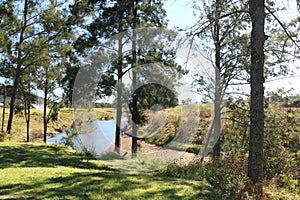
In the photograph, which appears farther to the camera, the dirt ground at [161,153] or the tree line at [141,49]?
the dirt ground at [161,153]

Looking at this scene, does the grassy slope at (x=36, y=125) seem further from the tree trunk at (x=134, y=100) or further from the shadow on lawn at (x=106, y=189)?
the shadow on lawn at (x=106, y=189)

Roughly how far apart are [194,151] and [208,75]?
322cm

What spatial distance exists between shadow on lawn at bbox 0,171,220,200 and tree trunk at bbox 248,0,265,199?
1.05 meters

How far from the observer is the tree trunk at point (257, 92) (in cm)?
545

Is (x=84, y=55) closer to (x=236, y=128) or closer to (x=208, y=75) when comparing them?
(x=208, y=75)

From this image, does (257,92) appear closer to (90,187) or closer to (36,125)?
(90,187)

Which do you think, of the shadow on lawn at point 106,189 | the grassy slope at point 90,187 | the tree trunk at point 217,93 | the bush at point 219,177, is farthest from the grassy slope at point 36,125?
the shadow on lawn at point 106,189

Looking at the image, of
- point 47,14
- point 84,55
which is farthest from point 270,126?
point 47,14

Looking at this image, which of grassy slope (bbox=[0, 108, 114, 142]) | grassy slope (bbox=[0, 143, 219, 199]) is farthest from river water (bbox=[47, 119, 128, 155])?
grassy slope (bbox=[0, 108, 114, 142])

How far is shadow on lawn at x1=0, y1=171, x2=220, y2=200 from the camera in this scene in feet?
14.5

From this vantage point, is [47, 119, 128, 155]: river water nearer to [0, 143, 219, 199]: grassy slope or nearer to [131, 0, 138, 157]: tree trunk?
[131, 0, 138, 157]: tree trunk

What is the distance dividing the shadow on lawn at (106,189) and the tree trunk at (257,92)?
1.05 meters

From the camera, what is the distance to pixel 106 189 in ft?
15.8

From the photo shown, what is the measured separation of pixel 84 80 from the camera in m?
11.7
